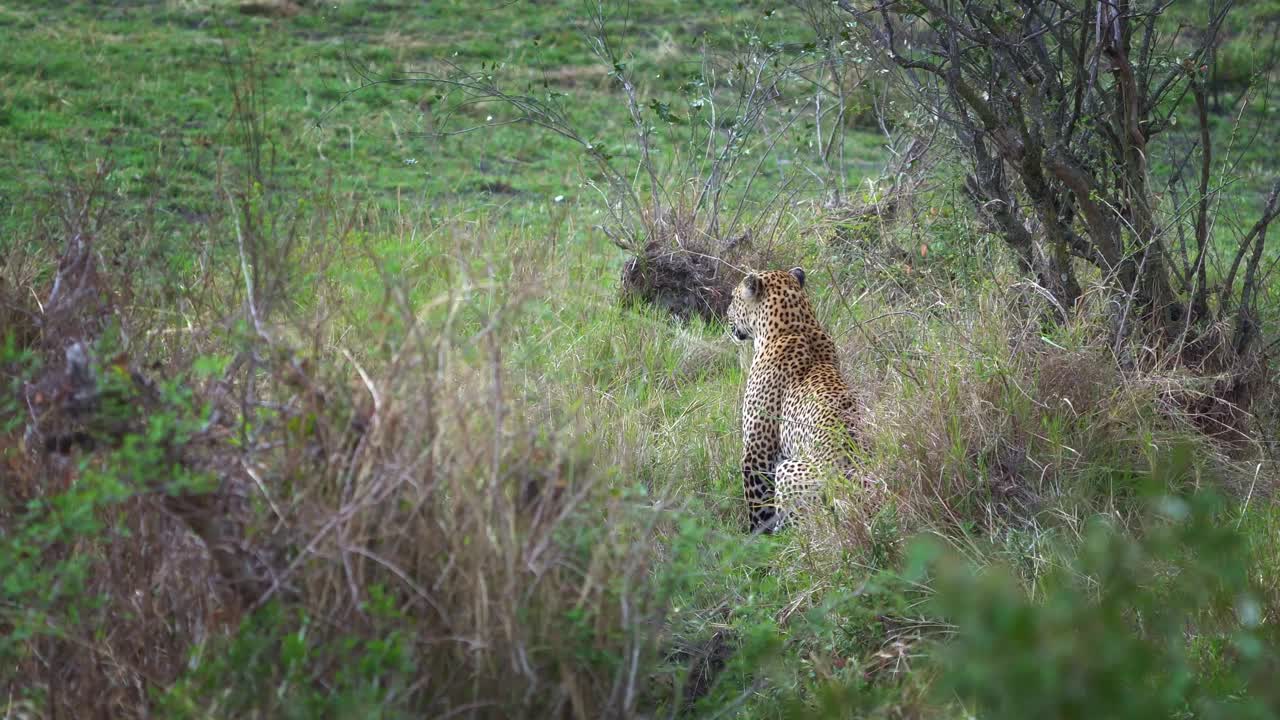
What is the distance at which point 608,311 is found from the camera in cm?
792

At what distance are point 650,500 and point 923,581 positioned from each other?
1.43m

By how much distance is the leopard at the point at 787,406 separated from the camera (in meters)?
5.45

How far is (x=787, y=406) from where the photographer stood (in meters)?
6.02

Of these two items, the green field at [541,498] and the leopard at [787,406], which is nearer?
the green field at [541,498]

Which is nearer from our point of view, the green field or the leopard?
the green field

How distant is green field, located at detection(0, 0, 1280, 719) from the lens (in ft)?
9.51

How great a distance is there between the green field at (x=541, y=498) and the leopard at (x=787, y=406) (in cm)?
15

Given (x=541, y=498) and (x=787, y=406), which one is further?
(x=787, y=406)

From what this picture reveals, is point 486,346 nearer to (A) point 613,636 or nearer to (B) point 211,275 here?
(A) point 613,636

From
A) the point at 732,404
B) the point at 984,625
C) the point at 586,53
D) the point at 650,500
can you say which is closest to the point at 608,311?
the point at 732,404

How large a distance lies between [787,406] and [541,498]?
3.07 meters

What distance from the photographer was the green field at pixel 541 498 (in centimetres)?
290

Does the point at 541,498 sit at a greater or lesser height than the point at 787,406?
greater

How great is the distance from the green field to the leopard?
15cm
